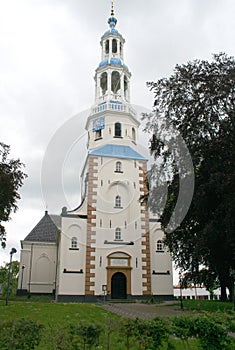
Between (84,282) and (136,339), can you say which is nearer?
(136,339)

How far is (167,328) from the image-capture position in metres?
7.54

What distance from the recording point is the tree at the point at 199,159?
17.8 metres

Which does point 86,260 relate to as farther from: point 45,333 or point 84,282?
point 45,333

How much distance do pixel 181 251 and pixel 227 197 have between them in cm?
649

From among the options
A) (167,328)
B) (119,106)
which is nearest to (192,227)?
(167,328)

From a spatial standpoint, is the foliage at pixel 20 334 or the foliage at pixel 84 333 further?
the foliage at pixel 84 333

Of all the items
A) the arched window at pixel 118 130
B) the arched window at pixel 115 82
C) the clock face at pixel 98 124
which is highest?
the arched window at pixel 115 82

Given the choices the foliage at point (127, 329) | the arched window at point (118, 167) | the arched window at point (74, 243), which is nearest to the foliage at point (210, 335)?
the foliage at point (127, 329)

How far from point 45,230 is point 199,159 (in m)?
35.5

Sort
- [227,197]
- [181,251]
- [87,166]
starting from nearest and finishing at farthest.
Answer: [227,197] < [181,251] < [87,166]

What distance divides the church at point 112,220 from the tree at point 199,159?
25.8 feet

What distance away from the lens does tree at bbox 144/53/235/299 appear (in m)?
17.8

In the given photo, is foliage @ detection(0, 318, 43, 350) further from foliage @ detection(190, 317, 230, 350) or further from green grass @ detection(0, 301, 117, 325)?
green grass @ detection(0, 301, 117, 325)

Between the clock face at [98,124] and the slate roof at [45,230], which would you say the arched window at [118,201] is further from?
the slate roof at [45,230]
